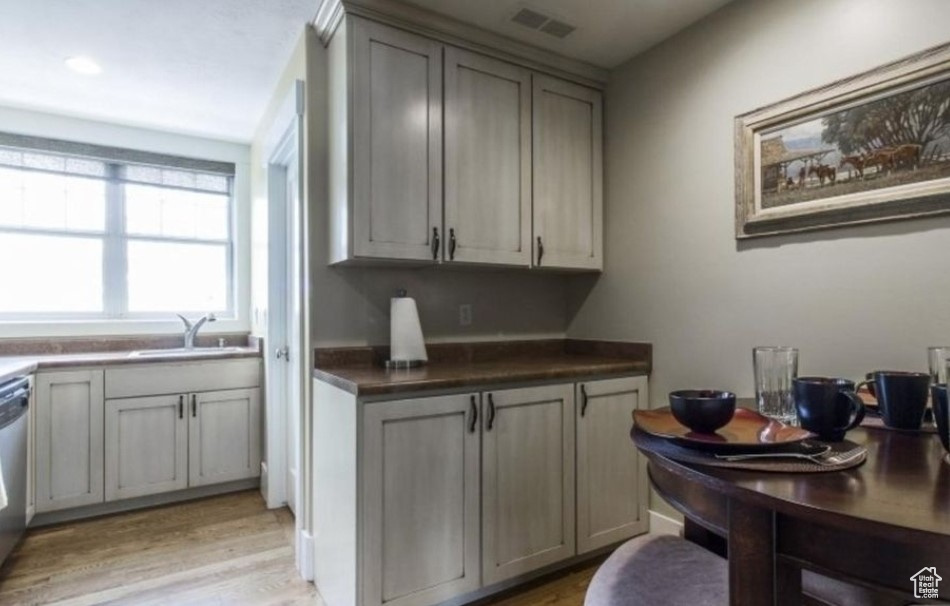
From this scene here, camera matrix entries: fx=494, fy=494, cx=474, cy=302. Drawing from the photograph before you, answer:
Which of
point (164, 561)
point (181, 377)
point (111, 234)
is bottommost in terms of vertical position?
point (164, 561)

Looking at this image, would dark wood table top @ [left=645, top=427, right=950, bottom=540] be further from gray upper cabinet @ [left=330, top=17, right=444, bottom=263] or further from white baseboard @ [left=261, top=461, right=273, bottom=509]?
white baseboard @ [left=261, top=461, right=273, bottom=509]

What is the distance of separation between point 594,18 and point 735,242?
1.15 metres

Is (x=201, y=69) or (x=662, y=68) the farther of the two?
(x=201, y=69)

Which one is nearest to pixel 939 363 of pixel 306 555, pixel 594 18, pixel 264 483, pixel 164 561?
pixel 594 18

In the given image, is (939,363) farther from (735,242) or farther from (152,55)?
(152,55)

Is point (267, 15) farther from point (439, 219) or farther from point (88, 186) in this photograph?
point (88, 186)

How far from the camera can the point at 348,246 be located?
1.96 meters

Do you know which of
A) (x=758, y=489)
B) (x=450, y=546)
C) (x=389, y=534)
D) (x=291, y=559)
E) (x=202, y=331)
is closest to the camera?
(x=758, y=489)

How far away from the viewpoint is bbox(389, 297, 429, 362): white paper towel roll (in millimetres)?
2133

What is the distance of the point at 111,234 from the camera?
337 cm

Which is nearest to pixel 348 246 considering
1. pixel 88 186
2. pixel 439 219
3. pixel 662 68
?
pixel 439 219

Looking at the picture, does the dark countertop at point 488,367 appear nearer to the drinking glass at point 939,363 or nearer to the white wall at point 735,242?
the white wall at point 735,242

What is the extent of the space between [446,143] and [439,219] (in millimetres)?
341

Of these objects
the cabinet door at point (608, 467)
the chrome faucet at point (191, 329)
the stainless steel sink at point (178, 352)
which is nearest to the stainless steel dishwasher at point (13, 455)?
the stainless steel sink at point (178, 352)
